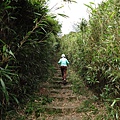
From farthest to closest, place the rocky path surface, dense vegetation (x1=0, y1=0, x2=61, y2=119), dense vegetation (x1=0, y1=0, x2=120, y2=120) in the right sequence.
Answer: the rocky path surface, dense vegetation (x1=0, y1=0, x2=61, y2=119), dense vegetation (x1=0, y1=0, x2=120, y2=120)

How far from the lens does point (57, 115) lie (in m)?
4.13

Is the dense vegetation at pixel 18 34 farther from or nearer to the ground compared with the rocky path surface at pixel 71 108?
farther from the ground

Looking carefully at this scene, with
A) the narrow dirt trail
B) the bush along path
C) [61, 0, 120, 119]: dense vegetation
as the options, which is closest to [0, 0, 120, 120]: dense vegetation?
[61, 0, 120, 119]: dense vegetation

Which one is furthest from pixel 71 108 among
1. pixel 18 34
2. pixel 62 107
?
pixel 18 34

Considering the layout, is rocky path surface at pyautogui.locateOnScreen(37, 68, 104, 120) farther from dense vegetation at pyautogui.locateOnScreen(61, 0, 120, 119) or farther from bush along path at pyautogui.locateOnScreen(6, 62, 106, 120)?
dense vegetation at pyautogui.locateOnScreen(61, 0, 120, 119)

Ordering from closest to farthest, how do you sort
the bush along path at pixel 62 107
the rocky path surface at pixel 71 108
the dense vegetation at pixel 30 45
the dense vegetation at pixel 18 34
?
1. the dense vegetation at pixel 30 45
2. the dense vegetation at pixel 18 34
3. the bush along path at pixel 62 107
4. the rocky path surface at pixel 71 108

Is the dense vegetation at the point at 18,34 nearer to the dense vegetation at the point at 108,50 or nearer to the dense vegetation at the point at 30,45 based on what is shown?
the dense vegetation at the point at 30,45

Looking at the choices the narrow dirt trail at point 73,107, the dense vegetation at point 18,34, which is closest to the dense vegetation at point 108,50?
the narrow dirt trail at point 73,107

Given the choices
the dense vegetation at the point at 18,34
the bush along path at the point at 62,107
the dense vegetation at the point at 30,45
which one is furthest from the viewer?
the bush along path at the point at 62,107

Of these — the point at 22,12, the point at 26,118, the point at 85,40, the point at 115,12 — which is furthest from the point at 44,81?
the point at 115,12

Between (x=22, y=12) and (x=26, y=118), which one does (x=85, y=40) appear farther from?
(x=26, y=118)

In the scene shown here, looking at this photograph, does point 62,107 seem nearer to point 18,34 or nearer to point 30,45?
point 30,45

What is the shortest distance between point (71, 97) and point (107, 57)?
2.41 m

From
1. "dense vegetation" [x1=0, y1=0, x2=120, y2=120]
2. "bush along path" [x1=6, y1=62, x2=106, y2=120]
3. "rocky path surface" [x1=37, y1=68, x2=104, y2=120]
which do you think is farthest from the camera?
"rocky path surface" [x1=37, y1=68, x2=104, y2=120]
